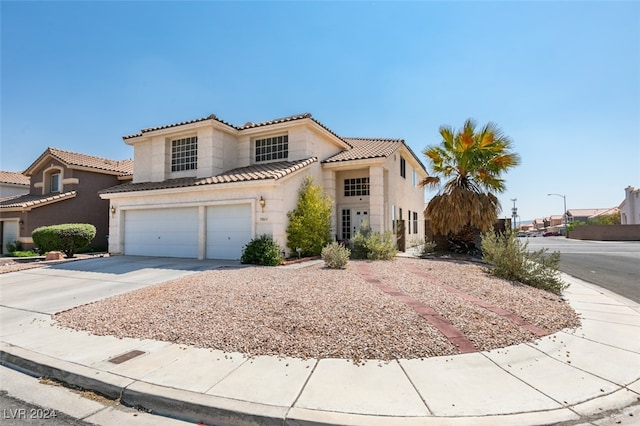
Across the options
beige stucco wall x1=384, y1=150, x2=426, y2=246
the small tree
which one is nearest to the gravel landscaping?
the small tree

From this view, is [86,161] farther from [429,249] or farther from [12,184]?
[429,249]

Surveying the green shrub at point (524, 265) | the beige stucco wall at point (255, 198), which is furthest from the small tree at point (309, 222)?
the green shrub at point (524, 265)

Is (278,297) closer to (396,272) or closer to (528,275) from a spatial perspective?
(396,272)

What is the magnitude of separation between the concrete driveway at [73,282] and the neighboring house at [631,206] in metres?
60.6

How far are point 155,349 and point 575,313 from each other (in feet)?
26.3

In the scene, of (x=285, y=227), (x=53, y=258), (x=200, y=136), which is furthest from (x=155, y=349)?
(x=53, y=258)

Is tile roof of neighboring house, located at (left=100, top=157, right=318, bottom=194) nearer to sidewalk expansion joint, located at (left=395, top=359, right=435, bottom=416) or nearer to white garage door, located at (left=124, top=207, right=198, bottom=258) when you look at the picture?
white garage door, located at (left=124, top=207, right=198, bottom=258)

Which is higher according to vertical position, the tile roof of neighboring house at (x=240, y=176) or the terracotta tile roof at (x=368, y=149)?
the terracotta tile roof at (x=368, y=149)

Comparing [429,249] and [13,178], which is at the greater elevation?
[13,178]

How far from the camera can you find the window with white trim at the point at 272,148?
639 inches

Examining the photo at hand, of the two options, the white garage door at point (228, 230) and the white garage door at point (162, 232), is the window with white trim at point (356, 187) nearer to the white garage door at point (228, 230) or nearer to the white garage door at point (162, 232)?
the white garage door at point (228, 230)

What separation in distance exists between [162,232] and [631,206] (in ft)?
210

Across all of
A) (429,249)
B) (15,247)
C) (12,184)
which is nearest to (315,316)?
(429,249)

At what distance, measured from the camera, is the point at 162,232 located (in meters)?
15.6
